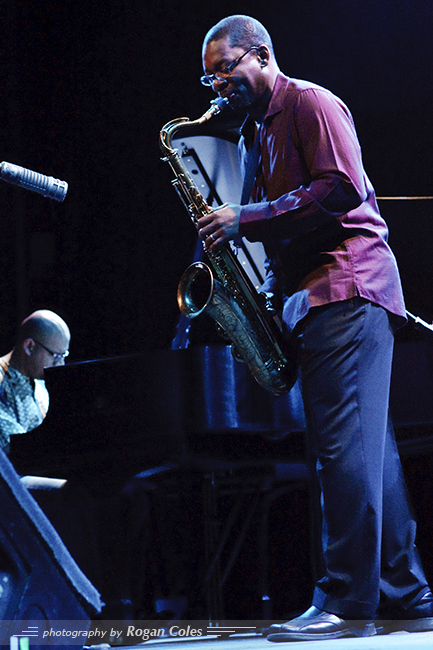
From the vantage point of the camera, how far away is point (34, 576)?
134 centimetres

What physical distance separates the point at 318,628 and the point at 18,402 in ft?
11.2

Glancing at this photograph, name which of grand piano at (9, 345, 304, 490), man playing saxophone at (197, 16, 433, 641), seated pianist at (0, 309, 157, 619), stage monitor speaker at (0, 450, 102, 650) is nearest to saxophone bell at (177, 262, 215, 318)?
man playing saxophone at (197, 16, 433, 641)

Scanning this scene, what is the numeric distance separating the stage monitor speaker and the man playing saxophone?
882mm

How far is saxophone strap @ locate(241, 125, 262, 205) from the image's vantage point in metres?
2.65

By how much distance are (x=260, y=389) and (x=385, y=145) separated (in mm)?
2311

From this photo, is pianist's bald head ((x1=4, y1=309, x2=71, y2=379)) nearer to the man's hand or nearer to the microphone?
the man's hand

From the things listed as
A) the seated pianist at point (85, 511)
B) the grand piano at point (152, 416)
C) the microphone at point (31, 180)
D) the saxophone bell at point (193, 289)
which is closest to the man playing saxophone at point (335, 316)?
the saxophone bell at point (193, 289)

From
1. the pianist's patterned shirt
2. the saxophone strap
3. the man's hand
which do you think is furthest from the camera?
the pianist's patterned shirt

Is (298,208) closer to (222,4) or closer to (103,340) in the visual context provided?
(222,4)

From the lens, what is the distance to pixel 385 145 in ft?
16.5

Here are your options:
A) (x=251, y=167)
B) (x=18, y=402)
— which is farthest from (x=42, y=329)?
(x=251, y=167)

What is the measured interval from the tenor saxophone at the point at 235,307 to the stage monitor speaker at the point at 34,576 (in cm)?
143

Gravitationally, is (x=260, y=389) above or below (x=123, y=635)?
above

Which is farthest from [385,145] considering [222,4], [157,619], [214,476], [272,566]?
[157,619]
